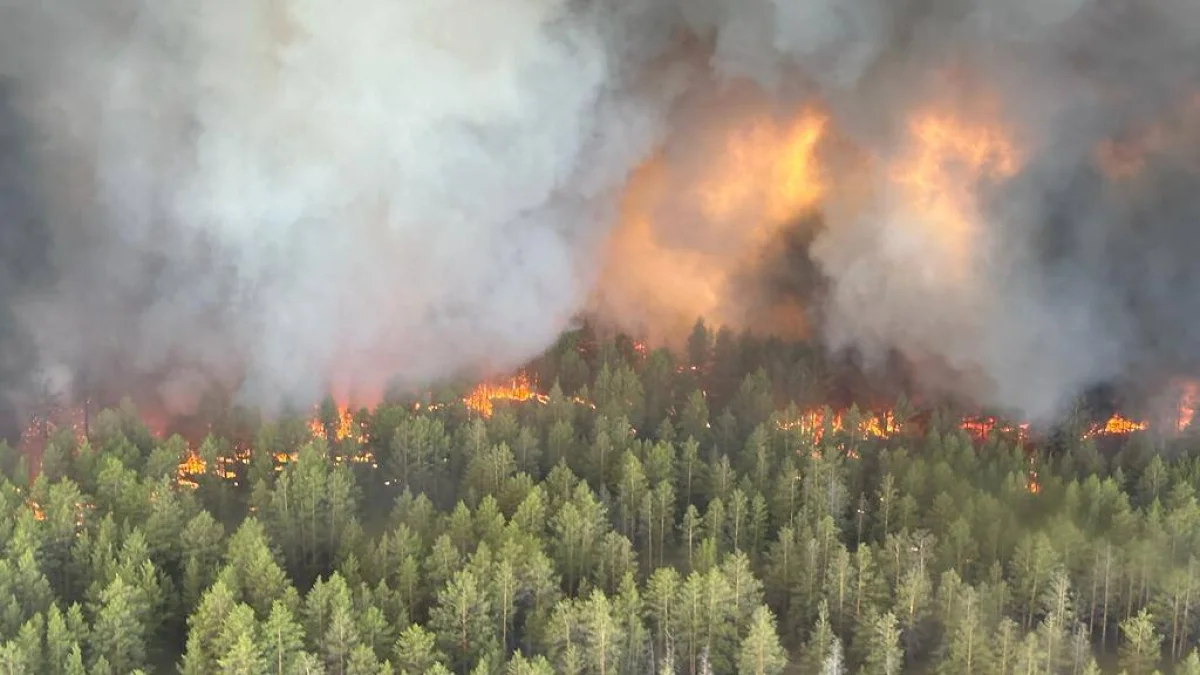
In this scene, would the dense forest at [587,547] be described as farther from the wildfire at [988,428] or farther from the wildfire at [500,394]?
the wildfire at [988,428]

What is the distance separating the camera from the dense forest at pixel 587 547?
21.6 metres

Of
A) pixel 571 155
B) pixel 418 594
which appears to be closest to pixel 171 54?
pixel 571 155

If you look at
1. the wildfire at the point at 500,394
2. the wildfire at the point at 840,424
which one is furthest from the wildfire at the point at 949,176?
the wildfire at the point at 500,394

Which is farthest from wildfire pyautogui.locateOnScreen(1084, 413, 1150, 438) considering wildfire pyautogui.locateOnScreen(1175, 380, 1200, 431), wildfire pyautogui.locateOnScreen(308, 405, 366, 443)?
wildfire pyautogui.locateOnScreen(308, 405, 366, 443)

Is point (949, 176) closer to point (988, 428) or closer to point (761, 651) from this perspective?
point (988, 428)

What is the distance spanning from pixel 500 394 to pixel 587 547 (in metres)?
10.9

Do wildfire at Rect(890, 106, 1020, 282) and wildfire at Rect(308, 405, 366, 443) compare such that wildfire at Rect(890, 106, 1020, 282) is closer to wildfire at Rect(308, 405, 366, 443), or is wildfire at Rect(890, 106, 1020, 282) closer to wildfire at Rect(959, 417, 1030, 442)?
wildfire at Rect(959, 417, 1030, 442)

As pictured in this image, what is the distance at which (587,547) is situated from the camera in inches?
971

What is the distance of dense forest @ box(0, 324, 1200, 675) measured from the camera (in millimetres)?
21594

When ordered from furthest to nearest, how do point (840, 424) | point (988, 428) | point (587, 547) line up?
point (988, 428), point (840, 424), point (587, 547)

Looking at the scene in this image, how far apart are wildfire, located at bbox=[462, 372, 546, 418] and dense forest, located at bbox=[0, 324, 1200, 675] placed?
590 millimetres

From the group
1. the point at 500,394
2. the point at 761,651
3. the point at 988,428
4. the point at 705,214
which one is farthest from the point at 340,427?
the point at 705,214

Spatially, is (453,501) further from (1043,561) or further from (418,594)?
(1043,561)

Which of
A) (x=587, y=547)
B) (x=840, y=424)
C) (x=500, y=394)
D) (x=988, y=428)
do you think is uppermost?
(x=500, y=394)
